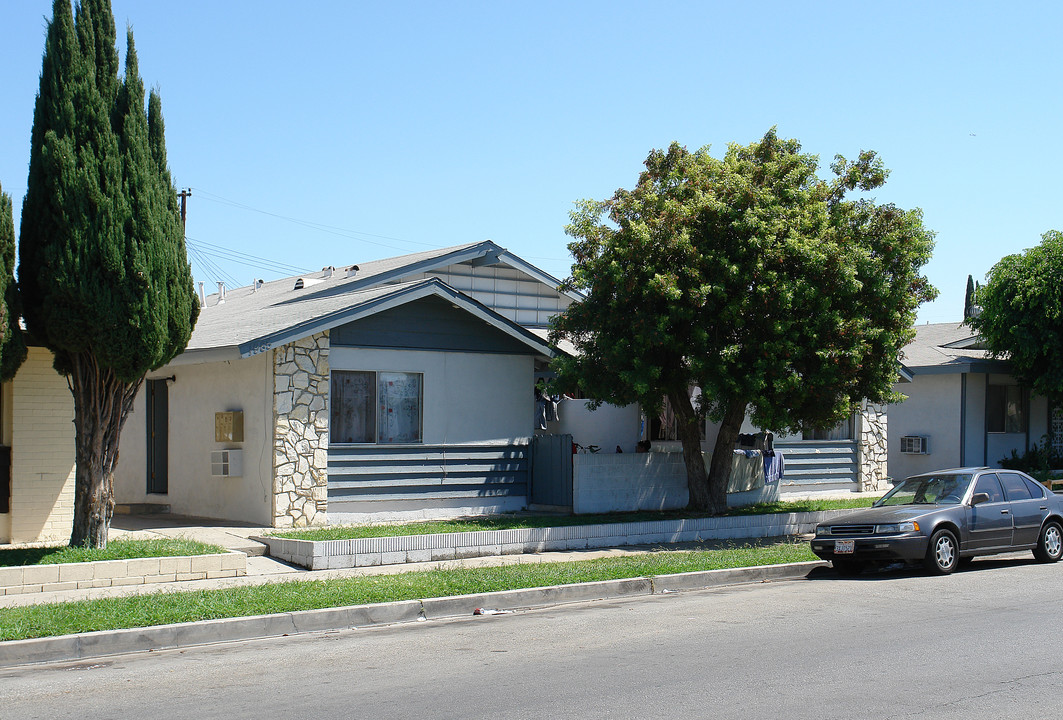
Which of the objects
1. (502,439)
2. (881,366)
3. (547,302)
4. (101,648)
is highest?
(547,302)

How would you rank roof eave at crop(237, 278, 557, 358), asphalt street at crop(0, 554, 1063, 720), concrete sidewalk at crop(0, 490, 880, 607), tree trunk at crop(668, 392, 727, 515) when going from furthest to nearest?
tree trunk at crop(668, 392, 727, 515)
roof eave at crop(237, 278, 557, 358)
concrete sidewalk at crop(0, 490, 880, 607)
asphalt street at crop(0, 554, 1063, 720)

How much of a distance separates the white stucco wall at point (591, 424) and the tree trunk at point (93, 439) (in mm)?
11564

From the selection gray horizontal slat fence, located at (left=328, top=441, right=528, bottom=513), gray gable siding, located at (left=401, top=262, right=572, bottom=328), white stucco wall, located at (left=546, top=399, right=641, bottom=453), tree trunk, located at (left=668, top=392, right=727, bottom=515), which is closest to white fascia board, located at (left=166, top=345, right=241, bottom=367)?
gray horizontal slat fence, located at (left=328, top=441, right=528, bottom=513)

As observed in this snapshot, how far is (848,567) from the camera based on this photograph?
46.9ft

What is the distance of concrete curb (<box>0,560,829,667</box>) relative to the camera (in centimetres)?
888

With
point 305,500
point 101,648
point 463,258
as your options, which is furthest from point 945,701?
point 463,258

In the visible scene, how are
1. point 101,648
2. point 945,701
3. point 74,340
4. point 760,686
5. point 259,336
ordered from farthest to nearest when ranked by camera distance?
point 259,336, point 74,340, point 101,648, point 760,686, point 945,701

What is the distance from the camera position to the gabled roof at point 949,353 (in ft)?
82.7

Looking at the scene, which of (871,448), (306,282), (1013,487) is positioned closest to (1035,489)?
(1013,487)

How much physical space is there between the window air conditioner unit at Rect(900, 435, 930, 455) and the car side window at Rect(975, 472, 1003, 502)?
1219 cm

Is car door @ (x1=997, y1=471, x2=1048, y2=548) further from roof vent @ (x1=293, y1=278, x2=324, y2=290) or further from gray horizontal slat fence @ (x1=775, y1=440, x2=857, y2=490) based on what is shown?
roof vent @ (x1=293, y1=278, x2=324, y2=290)

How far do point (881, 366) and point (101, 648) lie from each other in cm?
1263

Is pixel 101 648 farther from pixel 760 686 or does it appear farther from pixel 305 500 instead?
pixel 305 500

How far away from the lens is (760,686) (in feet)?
24.1
